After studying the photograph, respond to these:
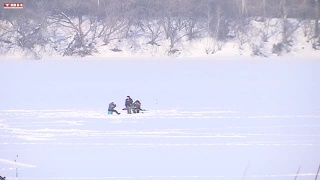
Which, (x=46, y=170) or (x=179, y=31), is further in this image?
(x=179, y=31)

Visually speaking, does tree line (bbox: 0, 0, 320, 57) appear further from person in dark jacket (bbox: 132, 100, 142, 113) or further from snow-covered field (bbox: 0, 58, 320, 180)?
person in dark jacket (bbox: 132, 100, 142, 113)

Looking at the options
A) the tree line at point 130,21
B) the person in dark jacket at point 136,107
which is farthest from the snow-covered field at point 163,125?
the tree line at point 130,21

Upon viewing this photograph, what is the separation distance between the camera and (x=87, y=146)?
9664 mm

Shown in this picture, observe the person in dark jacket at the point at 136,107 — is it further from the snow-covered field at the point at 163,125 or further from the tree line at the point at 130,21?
the tree line at the point at 130,21

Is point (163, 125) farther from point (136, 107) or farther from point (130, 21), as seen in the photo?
point (130, 21)

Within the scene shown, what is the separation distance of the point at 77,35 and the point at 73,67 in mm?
5514

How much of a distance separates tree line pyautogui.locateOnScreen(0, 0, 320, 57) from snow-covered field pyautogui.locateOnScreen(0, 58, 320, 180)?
6299 millimetres

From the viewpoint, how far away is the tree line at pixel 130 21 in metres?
27.8

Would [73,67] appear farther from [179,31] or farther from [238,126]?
[238,126]

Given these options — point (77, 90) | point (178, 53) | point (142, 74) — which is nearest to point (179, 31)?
point (178, 53)

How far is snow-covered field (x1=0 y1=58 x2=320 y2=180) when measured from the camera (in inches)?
324

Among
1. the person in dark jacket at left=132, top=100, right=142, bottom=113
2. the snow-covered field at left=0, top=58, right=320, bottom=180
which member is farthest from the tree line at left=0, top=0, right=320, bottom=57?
the person in dark jacket at left=132, top=100, right=142, bottom=113

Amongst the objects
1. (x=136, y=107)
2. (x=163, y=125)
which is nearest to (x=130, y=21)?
(x=136, y=107)

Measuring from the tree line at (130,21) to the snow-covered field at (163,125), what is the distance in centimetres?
630
